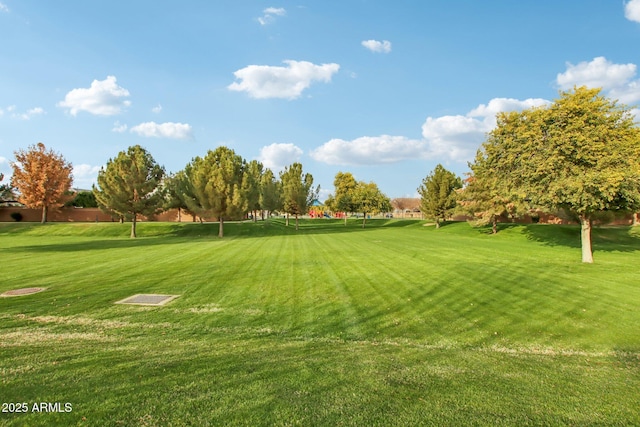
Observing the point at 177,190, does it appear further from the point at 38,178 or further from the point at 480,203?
the point at 480,203

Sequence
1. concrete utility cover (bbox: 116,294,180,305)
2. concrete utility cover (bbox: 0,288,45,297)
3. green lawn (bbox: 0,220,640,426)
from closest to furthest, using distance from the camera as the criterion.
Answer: green lawn (bbox: 0,220,640,426), concrete utility cover (bbox: 116,294,180,305), concrete utility cover (bbox: 0,288,45,297)

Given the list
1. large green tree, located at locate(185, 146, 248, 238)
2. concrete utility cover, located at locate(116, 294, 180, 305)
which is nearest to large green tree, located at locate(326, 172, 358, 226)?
large green tree, located at locate(185, 146, 248, 238)

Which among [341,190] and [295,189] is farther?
[341,190]

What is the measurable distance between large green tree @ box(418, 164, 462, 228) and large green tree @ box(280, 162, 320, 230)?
627 inches

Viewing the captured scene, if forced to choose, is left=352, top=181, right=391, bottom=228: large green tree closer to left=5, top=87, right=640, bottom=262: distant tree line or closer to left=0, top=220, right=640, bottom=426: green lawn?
left=5, top=87, right=640, bottom=262: distant tree line

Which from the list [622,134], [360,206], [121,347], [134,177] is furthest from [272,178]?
[121,347]

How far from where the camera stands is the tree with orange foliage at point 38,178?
1667 inches

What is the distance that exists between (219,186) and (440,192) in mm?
28085

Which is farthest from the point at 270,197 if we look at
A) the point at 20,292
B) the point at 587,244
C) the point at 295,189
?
the point at 20,292

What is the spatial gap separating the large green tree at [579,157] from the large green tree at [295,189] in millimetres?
29723

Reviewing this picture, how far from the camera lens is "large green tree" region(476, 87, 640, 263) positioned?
1429 cm

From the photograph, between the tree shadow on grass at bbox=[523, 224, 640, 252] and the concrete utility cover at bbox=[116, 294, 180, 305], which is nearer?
the concrete utility cover at bbox=[116, 294, 180, 305]

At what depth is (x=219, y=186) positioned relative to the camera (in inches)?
1243

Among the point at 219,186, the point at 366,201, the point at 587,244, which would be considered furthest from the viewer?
the point at 366,201
